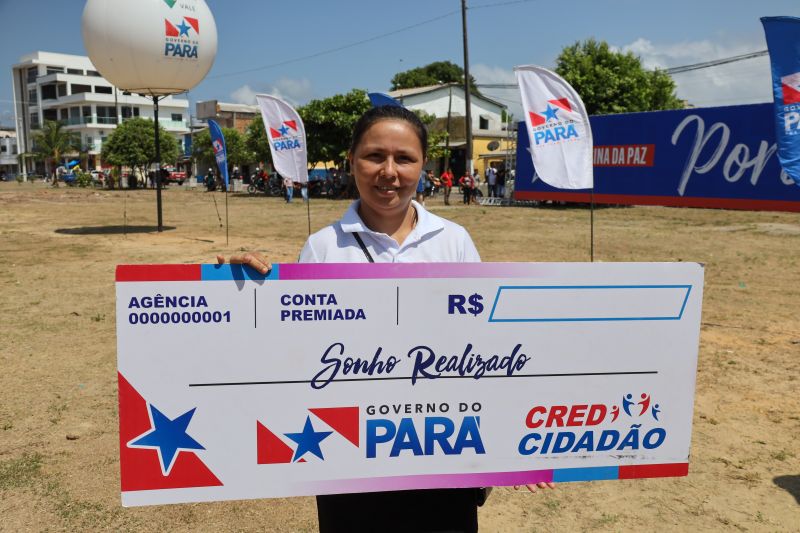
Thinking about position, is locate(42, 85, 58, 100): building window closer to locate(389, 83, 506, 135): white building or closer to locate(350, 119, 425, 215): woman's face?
locate(389, 83, 506, 135): white building

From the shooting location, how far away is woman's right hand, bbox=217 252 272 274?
5.94 feet

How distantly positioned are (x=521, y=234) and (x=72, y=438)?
12.9 meters

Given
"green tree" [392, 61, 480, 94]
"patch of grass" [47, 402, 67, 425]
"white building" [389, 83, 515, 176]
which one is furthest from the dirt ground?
A: "green tree" [392, 61, 480, 94]

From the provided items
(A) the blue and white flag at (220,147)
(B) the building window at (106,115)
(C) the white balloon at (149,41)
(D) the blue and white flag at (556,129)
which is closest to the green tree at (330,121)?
(C) the white balloon at (149,41)

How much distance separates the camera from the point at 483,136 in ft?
155

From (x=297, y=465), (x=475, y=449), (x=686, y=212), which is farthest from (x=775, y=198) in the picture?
(x=686, y=212)

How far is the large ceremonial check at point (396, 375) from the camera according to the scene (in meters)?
1.86

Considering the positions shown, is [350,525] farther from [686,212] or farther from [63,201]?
[63,201]

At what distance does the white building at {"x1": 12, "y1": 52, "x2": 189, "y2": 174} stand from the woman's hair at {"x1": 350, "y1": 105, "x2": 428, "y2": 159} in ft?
240

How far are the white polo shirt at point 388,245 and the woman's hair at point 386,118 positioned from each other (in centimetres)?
21

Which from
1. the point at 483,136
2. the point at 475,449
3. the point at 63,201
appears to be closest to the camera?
the point at 475,449

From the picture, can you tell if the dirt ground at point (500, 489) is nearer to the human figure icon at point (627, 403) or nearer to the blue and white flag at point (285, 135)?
the human figure icon at point (627, 403)

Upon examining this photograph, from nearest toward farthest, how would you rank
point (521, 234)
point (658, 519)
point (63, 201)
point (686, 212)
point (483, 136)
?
Answer: point (658, 519) < point (521, 234) < point (686, 212) < point (63, 201) < point (483, 136)

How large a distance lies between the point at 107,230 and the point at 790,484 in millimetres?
16533
